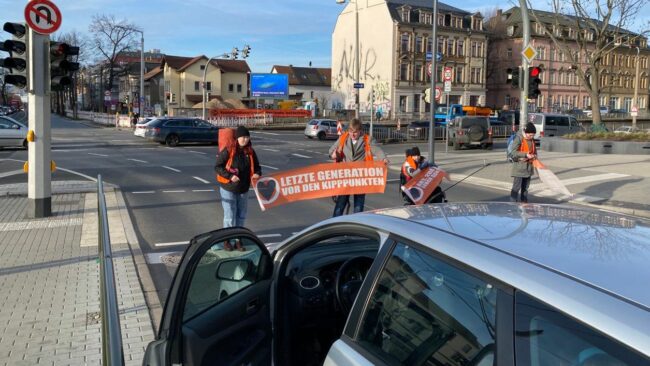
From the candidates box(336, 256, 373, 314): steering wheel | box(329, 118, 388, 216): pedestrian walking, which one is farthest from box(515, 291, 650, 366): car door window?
box(329, 118, 388, 216): pedestrian walking

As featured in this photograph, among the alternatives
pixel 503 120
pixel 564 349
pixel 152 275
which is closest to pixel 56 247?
pixel 152 275

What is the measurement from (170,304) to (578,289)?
1891 millimetres

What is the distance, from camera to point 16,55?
9.62 meters

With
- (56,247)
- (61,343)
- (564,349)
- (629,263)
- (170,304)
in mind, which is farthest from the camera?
(56,247)

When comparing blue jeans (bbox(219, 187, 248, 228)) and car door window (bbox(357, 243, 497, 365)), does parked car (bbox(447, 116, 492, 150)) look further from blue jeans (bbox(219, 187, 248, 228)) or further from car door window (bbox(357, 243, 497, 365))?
car door window (bbox(357, 243, 497, 365))

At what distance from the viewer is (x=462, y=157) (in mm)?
23844

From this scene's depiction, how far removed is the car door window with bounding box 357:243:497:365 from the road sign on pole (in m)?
8.94

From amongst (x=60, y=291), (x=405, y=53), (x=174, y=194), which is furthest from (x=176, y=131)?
(x=405, y=53)

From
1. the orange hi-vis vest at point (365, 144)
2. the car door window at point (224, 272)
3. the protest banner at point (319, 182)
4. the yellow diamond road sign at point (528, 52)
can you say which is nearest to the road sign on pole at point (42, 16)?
the protest banner at point (319, 182)

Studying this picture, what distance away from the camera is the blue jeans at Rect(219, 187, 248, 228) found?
7.48 m

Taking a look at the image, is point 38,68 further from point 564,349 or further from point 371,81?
point 371,81

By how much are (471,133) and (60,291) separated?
25881mm

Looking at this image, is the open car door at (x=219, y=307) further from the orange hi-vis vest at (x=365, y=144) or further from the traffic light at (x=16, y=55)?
the traffic light at (x=16, y=55)

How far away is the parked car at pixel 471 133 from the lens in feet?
96.5
